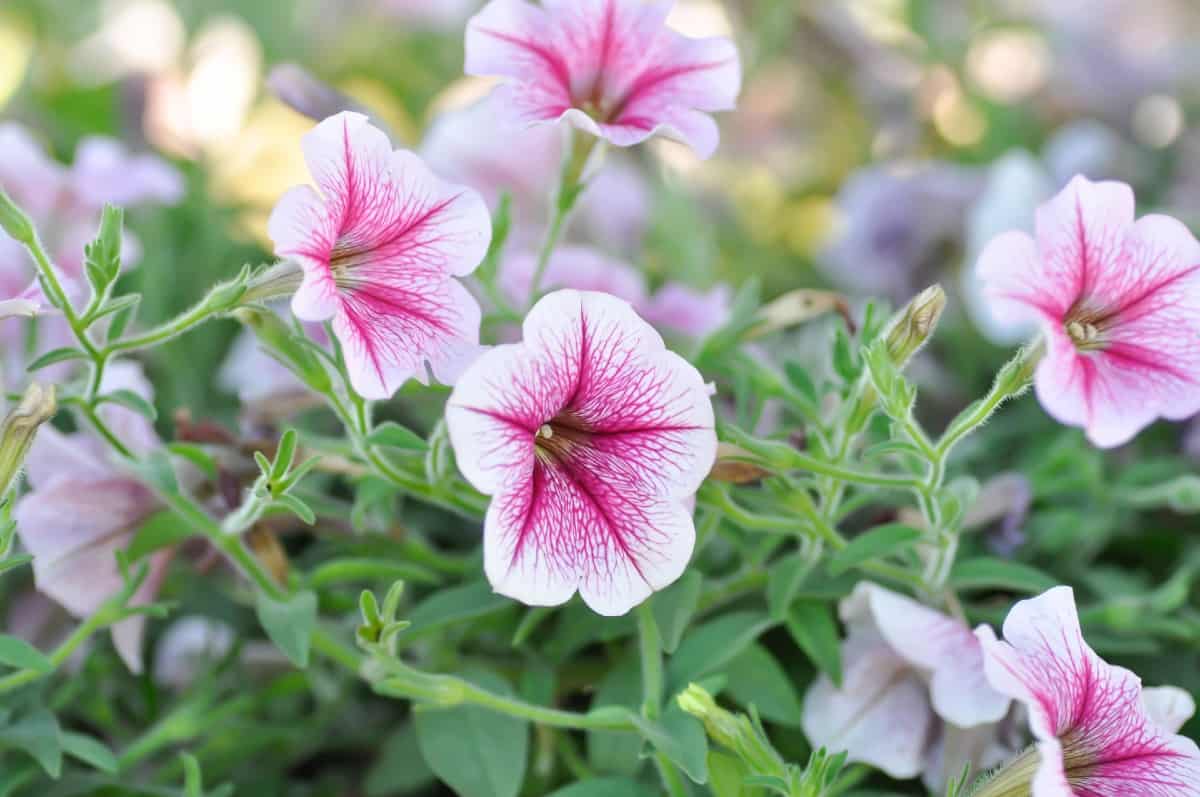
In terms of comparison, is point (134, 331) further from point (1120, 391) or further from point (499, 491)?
point (1120, 391)

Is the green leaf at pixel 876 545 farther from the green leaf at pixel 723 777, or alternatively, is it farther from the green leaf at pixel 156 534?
the green leaf at pixel 156 534

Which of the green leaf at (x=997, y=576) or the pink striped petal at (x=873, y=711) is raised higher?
the green leaf at (x=997, y=576)

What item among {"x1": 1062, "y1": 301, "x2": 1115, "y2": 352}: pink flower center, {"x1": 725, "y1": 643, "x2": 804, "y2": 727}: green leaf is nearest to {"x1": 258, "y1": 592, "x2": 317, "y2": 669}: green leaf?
{"x1": 725, "y1": 643, "x2": 804, "y2": 727}: green leaf

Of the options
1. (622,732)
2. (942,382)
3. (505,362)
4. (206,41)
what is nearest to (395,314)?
(505,362)

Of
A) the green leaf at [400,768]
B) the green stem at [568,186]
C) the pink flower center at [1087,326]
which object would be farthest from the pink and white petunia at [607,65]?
the green leaf at [400,768]

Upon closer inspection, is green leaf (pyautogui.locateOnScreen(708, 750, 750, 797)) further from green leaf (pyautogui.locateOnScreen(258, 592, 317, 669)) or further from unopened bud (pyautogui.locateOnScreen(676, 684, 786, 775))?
green leaf (pyautogui.locateOnScreen(258, 592, 317, 669))
